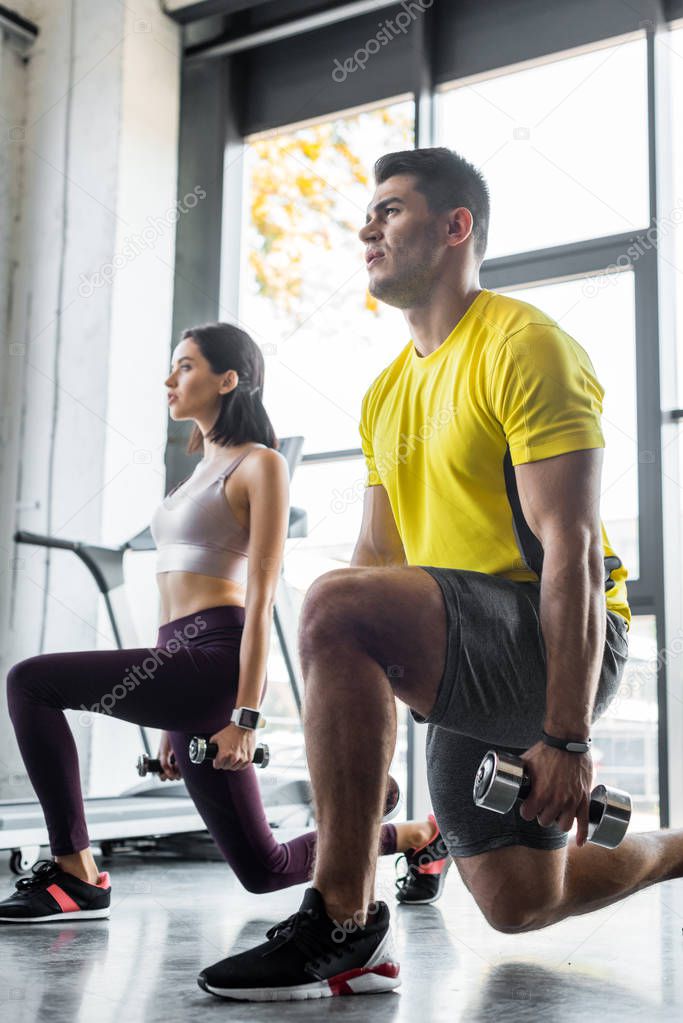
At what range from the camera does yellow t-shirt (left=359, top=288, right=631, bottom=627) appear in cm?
150

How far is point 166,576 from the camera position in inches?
94.2

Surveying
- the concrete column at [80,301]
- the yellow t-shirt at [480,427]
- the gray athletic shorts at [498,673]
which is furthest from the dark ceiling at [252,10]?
the gray athletic shorts at [498,673]

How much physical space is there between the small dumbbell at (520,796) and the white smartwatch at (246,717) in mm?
781

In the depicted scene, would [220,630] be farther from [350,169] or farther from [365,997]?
[350,169]

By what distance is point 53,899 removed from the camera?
2.04 meters

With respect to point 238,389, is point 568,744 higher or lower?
lower

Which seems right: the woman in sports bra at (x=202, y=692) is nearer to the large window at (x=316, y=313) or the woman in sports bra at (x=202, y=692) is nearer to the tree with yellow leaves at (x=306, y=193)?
the large window at (x=316, y=313)

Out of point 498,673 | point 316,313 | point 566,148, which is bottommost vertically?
point 498,673

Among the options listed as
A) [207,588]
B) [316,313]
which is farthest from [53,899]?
[316,313]

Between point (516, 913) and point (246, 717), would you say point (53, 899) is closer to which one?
point (246, 717)

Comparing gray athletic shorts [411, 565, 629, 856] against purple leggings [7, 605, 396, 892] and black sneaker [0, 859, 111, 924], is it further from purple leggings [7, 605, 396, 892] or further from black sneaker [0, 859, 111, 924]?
black sneaker [0, 859, 111, 924]

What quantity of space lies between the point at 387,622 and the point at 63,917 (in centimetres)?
106

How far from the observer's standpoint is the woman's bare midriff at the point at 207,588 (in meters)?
2.32

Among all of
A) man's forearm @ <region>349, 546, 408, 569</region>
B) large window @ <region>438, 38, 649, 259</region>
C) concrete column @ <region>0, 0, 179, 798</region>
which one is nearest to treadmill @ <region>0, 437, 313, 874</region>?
concrete column @ <region>0, 0, 179, 798</region>
